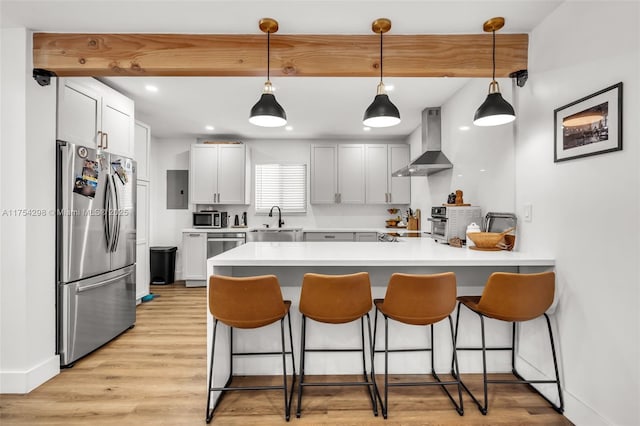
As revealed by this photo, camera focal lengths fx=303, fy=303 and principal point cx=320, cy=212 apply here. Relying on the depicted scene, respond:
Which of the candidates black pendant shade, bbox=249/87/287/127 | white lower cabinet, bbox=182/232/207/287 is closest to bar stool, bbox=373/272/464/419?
black pendant shade, bbox=249/87/287/127

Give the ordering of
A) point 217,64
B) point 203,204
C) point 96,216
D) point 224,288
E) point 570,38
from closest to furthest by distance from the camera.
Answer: point 224,288 < point 570,38 < point 217,64 < point 96,216 < point 203,204

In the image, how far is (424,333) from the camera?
2305 millimetres

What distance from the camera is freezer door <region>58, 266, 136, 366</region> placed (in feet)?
7.88

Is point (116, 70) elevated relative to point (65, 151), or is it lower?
elevated

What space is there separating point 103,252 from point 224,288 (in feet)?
5.74

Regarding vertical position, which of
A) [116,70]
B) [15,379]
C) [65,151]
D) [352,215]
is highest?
[116,70]

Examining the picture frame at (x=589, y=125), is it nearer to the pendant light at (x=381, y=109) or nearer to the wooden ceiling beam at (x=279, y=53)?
the wooden ceiling beam at (x=279, y=53)

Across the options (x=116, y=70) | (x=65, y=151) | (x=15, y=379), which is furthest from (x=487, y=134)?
(x=15, y=379)

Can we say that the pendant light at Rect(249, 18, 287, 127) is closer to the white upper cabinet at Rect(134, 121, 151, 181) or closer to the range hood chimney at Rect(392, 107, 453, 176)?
the range hood chimney at Rect(392, 107, 453, 176)

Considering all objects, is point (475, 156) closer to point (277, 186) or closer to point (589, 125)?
point (589, 125)

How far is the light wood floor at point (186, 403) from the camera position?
1.83 metres

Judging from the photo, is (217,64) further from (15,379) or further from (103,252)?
(15,379)

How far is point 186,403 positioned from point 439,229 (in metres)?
2.69

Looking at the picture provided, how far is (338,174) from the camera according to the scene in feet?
17.4
